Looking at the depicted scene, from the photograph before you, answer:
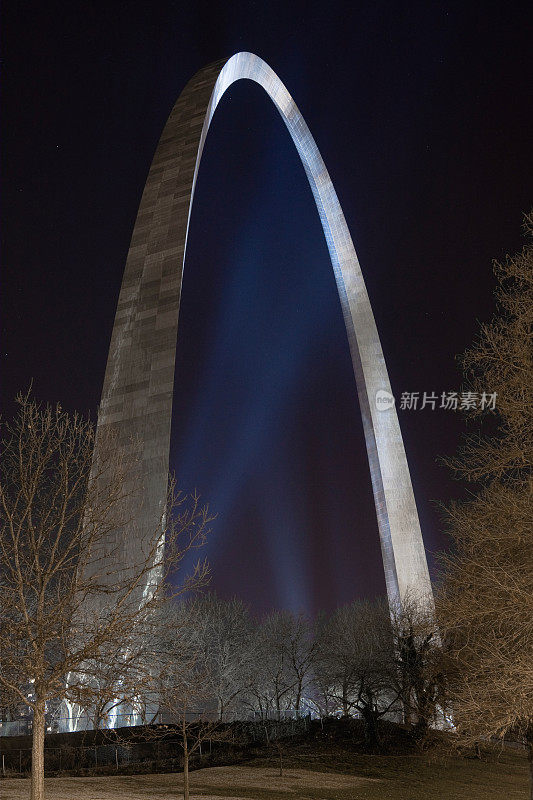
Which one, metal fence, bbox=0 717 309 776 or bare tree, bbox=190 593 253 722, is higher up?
bare tree, bbox=190 593 253 722

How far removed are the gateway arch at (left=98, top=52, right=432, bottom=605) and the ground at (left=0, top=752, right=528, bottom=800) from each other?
207 inches

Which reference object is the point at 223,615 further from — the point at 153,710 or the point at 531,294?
the point at 531,294

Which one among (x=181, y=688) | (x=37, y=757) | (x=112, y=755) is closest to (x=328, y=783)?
(x=112, y=755)

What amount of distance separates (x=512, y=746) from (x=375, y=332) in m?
16.9

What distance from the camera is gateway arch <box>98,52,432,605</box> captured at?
936 inches

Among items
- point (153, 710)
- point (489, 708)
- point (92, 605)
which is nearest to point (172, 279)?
point (92, 605)

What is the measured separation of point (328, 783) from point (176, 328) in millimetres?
13194

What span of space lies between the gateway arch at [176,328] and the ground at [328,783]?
5258mm

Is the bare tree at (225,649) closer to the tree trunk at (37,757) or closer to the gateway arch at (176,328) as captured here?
the gateway arch at (176,328)

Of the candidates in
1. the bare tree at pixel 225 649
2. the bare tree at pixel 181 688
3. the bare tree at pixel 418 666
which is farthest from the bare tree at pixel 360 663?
the bare tree at pixel 181 688

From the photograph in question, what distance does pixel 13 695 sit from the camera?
1202 centimetres

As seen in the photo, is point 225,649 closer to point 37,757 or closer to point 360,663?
point 360,663

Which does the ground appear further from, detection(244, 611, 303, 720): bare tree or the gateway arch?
detection(244, 611, 303, 720): bare tree

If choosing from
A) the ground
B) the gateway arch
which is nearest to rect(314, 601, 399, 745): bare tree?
the ground
